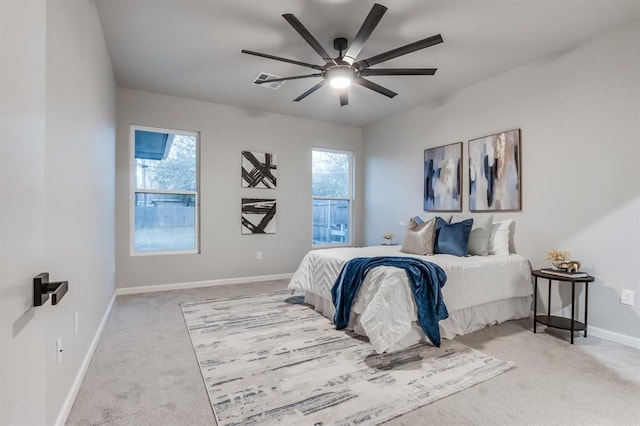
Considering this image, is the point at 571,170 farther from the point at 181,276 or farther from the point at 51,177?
the point at 181,276

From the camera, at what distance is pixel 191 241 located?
4.68 m

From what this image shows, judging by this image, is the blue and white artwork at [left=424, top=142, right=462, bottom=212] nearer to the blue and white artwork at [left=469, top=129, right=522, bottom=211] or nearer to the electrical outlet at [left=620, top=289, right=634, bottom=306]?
the blue and white artwork at [left=469, top=129, right=522, bottom=211]

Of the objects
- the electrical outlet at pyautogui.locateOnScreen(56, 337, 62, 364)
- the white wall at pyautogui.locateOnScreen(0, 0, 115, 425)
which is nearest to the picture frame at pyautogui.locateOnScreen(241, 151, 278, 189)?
the white wall at pyautogui.locateOnScreen(0, 0, 115, 425)

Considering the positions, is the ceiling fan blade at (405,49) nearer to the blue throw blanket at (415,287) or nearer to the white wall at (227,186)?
the blue throw blanket at (415,287)

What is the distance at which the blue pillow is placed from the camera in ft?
11.4

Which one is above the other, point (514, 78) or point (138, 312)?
point (514, 78)

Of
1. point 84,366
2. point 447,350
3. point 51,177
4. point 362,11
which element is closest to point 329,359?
point 447,350

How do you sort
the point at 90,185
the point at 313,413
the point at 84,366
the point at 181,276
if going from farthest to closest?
the point at 181,276
the point at 90,185
the point at 84,366
the point at 313,413

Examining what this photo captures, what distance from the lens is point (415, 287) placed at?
2.54m

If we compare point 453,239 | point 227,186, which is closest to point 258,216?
point 227,186

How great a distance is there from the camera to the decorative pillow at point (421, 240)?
359 cm

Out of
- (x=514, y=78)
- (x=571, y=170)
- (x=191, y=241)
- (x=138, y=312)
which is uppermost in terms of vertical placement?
(x=514, y=78)

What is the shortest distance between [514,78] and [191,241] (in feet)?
15.1

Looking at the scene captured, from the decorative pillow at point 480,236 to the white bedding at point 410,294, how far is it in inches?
8.0
